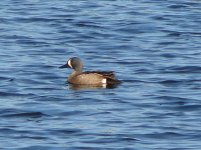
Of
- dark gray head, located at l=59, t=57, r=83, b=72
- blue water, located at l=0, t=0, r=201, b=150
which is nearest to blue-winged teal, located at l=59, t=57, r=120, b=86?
dark gray head, located at l=59, t=57, r=83, b=72

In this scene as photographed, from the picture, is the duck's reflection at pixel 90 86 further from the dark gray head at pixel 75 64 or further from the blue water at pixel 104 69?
the dark gray head at pixel 75 64

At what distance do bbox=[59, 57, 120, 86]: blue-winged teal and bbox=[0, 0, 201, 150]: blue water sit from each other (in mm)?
185

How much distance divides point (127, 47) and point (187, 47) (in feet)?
4.17

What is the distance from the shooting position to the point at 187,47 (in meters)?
25.5

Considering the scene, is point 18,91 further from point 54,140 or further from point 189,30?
point 189,30

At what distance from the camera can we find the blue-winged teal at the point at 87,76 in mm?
21078

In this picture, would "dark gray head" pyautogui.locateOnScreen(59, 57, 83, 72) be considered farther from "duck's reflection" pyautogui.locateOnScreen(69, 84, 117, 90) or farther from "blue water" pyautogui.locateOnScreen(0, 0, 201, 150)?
"duck's reflection" pyautogui.locateOnScreen(69, 84, 117, 90)

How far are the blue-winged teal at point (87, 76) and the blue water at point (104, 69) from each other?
19 centimetres

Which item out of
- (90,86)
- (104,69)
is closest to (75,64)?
(90,86)

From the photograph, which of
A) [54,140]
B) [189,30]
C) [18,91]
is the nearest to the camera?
[54,140]

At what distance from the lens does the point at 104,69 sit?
23.0 m

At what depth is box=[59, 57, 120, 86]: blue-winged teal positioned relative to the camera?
21078 mm

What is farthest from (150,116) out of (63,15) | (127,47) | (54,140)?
(63,15)

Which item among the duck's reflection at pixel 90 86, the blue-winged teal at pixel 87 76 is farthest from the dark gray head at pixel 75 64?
the duck's reflection at pixel 90 86
